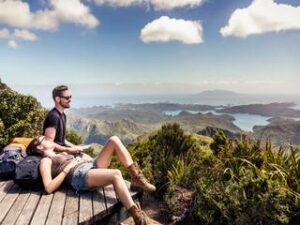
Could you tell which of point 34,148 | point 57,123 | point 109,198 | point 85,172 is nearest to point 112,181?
point 109,198

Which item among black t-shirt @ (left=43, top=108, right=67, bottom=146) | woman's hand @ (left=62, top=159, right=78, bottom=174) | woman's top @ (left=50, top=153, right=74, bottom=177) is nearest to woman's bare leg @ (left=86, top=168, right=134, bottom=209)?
woman's hand @ (left=62, top=159, right=78, bottom=174)

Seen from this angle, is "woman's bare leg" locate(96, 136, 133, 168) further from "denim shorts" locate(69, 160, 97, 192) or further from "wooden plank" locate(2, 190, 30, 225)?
"wooden plank" locate(2, 190, 30, 225)

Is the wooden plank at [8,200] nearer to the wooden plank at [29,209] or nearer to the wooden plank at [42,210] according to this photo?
the wooden plank at [29,209]

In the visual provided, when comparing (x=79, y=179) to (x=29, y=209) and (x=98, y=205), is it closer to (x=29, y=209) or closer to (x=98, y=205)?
(x=98, y=205)

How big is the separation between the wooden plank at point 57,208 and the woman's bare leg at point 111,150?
0.86 m

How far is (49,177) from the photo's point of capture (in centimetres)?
603

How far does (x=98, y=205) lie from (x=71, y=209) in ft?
1.43

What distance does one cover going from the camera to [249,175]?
225 inches

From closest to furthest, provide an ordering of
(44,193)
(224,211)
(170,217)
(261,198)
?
(261,198)
(224,211)
(44,193)
(170,217)

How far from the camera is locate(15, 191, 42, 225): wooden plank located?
4.96 meters

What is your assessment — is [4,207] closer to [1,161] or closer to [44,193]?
[44,193]

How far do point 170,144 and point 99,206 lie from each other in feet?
13.2

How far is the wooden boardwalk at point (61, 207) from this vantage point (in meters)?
5.03

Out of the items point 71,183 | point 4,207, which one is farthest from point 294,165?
point 4,207
